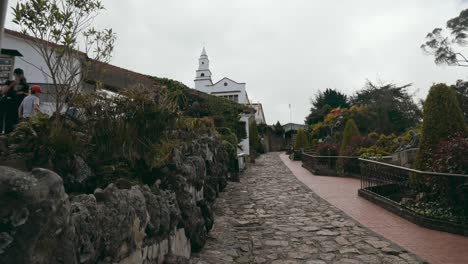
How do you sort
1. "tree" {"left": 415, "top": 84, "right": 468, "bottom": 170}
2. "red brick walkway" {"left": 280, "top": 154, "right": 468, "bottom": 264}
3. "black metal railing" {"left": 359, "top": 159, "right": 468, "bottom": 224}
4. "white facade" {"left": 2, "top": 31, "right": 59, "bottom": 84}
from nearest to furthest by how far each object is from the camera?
"red brick walkway" {"left": 280, "top": 154, "right": 468, "bottom": 264}, "black metal railing" {"left": 359, "top": 159, "right": 468, "bottom": 224}, "tree" {"left": 415, "top": 84, "right": 468, "bottom": 170}, "white facade" {"left": 2, "top": 31, "right": 59, "bottom": 84}

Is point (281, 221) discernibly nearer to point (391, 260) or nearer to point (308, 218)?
point (308, 218)

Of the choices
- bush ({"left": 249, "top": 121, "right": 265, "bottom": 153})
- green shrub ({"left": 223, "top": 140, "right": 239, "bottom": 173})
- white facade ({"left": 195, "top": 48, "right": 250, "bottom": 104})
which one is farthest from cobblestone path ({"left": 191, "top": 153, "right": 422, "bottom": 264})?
white facade ({"left": 195, "top": 48, "right": 250, "bottom": 104})

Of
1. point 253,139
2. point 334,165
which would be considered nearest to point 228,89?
point 253,139

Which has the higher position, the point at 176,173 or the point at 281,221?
the point at 176,173

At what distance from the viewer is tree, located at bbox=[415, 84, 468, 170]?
281 inches

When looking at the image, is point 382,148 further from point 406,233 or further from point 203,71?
point 203,71

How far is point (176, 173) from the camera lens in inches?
180

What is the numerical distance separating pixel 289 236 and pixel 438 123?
191 inches

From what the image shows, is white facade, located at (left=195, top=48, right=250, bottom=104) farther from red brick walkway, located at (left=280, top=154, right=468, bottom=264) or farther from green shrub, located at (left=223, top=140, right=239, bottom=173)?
red brick walkway, located at (left=280, top=154, right=468, bottom=264)

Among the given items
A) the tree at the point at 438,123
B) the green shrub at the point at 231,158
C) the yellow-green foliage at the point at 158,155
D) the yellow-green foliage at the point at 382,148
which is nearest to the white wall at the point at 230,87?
the yellow-green foliage at the point at 382,148

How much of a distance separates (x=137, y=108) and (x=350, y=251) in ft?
12.8

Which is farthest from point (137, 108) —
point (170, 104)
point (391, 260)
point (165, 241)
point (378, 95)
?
point (378, 95)

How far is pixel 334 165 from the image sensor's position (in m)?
15.0

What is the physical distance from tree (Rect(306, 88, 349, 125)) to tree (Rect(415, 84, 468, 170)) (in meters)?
30.1
